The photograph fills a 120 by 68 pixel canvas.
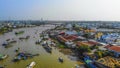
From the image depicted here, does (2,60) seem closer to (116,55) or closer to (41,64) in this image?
(41,64)

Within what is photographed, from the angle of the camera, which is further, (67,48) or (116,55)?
(67,48)

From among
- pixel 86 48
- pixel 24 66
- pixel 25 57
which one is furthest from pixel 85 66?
pixel 25 57

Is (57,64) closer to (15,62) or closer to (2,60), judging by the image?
(15,62)

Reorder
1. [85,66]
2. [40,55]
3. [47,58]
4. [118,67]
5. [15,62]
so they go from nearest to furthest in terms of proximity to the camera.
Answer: [118,67]
[85,66]
[15,62]
[47,58]
[40,55]

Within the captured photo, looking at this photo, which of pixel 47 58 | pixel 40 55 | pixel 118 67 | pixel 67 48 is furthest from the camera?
pixel 67 48

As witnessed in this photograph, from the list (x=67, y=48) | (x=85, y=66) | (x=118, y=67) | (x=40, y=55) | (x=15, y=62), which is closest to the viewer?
(x=118, y=67)

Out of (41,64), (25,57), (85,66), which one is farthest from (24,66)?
(85,66)

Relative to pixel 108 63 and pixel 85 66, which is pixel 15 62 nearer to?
pixel 85 66

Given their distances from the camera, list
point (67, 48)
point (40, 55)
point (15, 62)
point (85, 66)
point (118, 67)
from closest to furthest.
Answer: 1. point (118, 67)
2. point (85, 66)
3. point (15, 62)
4. point (40, 55)
5. point (67, 48)

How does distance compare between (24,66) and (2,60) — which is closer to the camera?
(24,66)
